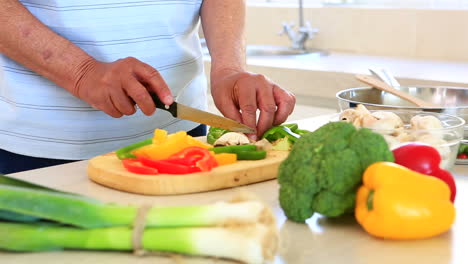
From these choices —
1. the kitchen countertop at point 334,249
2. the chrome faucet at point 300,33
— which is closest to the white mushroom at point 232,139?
the kitchen countertop at point 334,249

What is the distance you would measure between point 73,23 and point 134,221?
2.72ft

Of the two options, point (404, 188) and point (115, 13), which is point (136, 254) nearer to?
point (404, 188)

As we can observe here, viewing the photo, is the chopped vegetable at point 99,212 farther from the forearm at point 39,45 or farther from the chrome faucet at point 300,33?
the chrome faucet at point 300,33

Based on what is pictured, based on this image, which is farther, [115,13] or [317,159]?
[115,13]

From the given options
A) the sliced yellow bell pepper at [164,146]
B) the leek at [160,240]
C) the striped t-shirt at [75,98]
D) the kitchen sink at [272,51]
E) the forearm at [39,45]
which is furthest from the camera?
the kitchen sink at [272,51]

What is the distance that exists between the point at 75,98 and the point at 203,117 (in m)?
0.41

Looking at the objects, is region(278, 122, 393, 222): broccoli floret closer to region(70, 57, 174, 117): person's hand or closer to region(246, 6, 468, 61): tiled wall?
region(70, 57, 174, 117): person's hand

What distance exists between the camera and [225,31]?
165 centimetres

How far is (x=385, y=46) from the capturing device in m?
2.99

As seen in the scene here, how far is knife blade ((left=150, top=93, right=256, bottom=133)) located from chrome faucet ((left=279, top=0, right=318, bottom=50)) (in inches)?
76.6

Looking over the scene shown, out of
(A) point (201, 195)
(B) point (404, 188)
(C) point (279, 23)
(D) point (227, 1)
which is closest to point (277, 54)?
(C) point (279, 23)

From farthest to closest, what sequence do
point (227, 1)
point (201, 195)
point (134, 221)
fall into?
point (227, 1) < point (201, 195) < point (134, 221)

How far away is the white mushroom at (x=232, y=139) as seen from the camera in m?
1.24

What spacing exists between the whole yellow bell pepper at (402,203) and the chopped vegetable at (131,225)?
0.14 m
